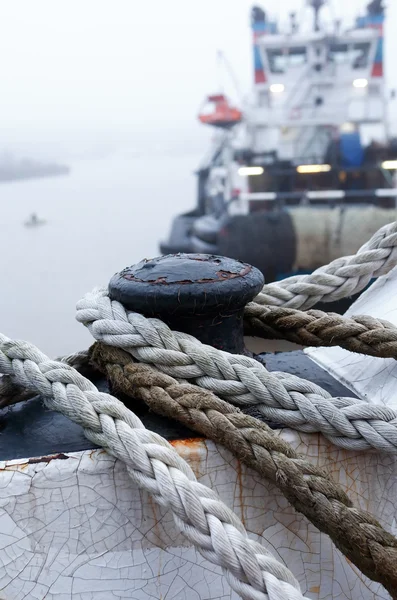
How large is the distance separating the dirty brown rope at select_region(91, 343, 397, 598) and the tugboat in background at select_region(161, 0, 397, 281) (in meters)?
9.35

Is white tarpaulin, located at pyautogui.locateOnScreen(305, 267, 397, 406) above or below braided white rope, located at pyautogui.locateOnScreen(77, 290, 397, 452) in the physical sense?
below

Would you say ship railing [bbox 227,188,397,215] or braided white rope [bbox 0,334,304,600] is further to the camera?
ship railing [bbox 227,188,397,215]

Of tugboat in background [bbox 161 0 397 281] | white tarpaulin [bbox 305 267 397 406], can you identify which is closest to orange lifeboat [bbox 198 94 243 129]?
tugboat in background [bbox 161 0 397 281]

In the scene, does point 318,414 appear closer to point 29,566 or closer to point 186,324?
point 186,324

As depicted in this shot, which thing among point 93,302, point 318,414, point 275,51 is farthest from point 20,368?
point 275,51

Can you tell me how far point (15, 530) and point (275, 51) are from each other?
14.2m

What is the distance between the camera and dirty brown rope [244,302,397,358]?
3.75 feet

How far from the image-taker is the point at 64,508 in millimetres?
932

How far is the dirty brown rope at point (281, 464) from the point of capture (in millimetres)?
845

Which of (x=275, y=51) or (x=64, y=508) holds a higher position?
(x=275, y=51)

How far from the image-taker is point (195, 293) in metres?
1.06

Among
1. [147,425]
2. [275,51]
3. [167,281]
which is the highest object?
[275,51]

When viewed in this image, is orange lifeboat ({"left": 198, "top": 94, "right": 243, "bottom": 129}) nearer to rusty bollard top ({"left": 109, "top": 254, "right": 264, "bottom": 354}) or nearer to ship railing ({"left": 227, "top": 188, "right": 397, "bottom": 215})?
ship railing ({"left": 227, "top": 188, "right": 397, "bottom": 215})

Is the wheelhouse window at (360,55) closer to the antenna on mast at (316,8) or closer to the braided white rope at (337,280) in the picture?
the antenna on mast at (316,8)
